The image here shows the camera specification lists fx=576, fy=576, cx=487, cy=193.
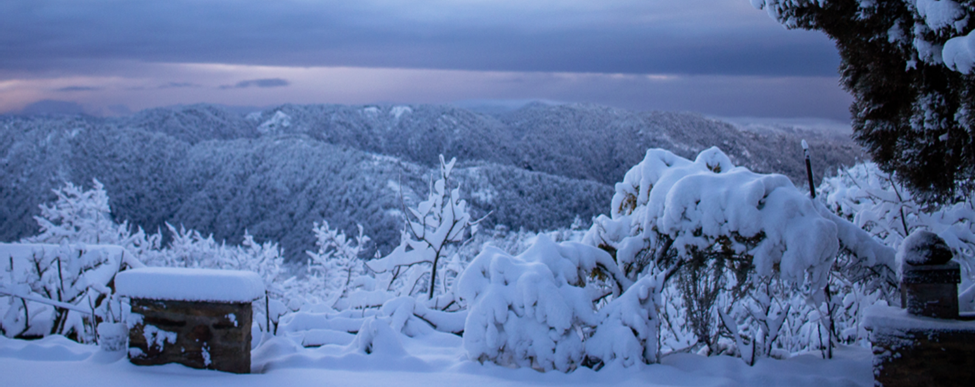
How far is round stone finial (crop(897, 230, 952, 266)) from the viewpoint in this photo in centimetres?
320

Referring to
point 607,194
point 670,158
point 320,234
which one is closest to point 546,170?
point 607,194

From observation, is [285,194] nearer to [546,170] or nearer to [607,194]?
[546,170]

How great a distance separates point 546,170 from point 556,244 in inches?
1719

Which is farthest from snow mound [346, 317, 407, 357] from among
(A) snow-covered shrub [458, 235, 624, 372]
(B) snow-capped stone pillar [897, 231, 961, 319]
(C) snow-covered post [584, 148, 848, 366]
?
(B) snow-capped stone pillar [897, 231, 961, 319]

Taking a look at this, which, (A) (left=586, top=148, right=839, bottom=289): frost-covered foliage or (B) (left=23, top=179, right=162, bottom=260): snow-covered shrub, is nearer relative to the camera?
(A) (left=586, top=148, right=839, bottom=289): frost-covered foliage

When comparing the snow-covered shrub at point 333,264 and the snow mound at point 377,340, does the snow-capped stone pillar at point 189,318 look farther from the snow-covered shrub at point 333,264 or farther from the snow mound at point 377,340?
the snow-covered shrub at point 333,264

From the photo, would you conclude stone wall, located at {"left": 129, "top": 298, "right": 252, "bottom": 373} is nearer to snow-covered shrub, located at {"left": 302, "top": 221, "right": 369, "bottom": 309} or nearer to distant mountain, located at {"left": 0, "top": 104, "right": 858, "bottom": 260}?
snow-covered shrub, located at {"left": 302, "top": 221, "right": 369, "bottom": 309}

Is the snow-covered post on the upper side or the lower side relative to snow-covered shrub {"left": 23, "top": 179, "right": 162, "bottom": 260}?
upper

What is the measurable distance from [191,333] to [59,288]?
250cm

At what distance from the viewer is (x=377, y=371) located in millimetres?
3912

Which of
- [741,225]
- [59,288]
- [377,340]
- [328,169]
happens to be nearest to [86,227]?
[59,288]

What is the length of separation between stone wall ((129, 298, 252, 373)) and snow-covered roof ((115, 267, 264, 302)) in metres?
0.05

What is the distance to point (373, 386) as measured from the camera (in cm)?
352

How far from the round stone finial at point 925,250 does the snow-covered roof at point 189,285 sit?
390 centimetres
